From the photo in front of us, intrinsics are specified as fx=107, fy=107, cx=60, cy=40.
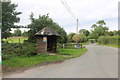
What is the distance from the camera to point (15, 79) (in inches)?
164

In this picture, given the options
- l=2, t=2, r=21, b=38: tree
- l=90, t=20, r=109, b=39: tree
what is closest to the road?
l=2, t=2, r=21, b=38: tree

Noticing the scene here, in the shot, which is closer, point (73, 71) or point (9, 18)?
point (73, 71)

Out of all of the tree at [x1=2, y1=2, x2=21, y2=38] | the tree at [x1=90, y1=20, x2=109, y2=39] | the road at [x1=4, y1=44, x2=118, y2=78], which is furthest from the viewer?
the tree at [x1=90, y1=20, x2=109, y2=39]

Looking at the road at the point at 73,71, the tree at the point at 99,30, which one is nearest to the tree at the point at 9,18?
the road at the point at 73,71

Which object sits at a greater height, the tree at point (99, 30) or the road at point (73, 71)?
the tree at point (99, 30)

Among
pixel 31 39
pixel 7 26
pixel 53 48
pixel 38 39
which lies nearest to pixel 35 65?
pixel 38 39

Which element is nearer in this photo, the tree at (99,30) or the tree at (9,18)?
the tree at (9,18)

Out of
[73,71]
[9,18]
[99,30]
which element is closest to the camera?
[73,71]

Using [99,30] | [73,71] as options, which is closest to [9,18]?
[73,71]

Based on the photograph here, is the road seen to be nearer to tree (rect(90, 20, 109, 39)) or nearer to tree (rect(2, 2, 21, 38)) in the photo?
tree (rect(2, 2, 21, 38))

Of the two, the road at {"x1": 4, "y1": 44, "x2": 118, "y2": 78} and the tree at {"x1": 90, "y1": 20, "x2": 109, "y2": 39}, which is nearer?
the road at {"x1": 4, "y1": 44, "x2": 118, "y2": 78}

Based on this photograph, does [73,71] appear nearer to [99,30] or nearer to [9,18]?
[9,18]

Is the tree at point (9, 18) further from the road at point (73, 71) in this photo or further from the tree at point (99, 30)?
the tree at point (99, 30)

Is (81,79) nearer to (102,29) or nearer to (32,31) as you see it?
(32,31)
